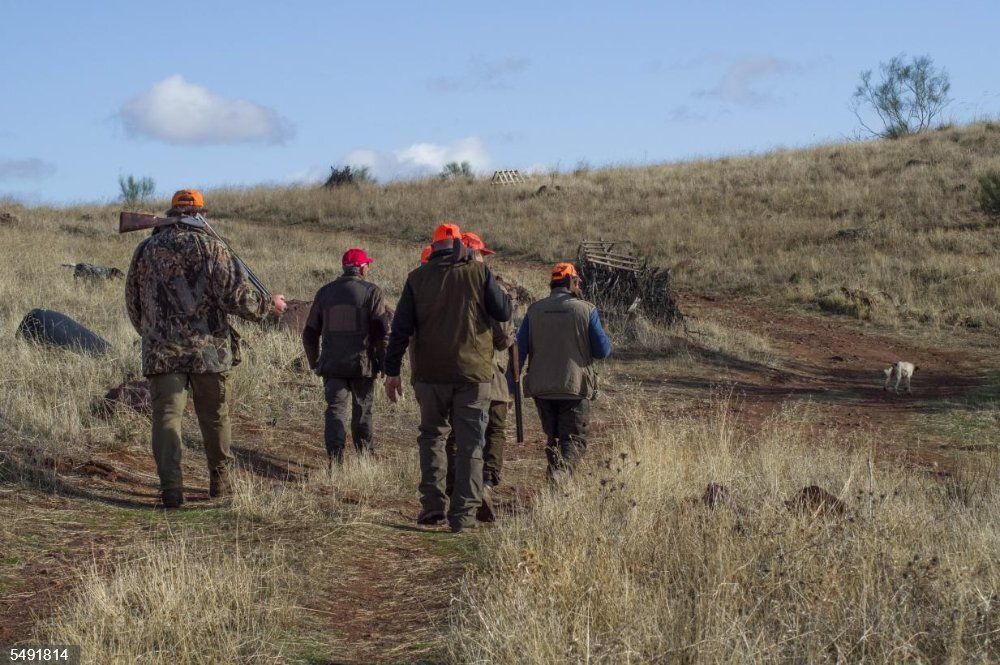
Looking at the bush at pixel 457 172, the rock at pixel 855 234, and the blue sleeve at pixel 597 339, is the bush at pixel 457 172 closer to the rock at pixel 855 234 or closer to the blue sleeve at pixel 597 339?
the rock at pixel 855 234

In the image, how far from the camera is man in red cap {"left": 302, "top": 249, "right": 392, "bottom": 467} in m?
8.00

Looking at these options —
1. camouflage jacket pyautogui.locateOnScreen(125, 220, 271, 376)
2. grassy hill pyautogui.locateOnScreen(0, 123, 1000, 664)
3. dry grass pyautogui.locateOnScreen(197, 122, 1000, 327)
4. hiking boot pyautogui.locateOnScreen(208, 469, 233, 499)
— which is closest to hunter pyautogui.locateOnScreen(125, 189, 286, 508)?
camouflage jacket pyautogui.locateOnScreen(125, 220, 271, 376)

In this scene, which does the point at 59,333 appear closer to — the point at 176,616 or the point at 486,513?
the point at 486,513

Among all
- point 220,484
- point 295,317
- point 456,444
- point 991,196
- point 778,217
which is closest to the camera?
point 456,444

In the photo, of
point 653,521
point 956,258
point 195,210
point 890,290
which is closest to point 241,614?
point 653,521

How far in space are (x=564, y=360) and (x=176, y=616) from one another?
3658 millimetres

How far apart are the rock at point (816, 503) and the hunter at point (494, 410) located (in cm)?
192

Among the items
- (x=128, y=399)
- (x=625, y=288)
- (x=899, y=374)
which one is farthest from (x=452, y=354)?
(x=625, y=288)

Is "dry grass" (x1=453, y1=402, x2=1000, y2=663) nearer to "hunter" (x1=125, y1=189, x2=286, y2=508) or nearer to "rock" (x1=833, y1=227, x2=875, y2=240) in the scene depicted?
"hunter" (x1=125, y1=189, x2=286, y2=508)

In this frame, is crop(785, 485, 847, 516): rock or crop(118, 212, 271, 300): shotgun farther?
crop(118, 212, 271, 300): shotgun

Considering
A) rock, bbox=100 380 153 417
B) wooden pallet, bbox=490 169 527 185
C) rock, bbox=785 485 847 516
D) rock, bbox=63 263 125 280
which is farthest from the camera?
wooden pallet, bbox=490 169 527 185

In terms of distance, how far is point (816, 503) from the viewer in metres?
5.77

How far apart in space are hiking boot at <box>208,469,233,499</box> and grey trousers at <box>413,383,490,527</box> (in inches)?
47.6

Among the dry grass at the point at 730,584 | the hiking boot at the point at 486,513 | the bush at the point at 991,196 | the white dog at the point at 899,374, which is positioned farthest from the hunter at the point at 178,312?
the bush at the point at 991,196
